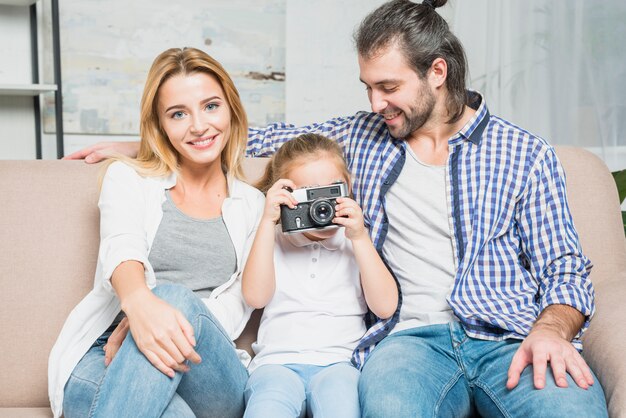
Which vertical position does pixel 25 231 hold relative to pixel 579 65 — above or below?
below

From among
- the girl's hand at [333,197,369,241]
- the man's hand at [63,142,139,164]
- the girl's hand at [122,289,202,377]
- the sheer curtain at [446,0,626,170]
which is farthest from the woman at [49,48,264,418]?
the sheer curtain at [446,0,626,170]

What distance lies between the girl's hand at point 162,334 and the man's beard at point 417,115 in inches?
25.7

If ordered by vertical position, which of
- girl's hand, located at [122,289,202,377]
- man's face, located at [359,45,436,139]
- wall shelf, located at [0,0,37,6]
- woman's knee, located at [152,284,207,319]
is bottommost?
girl's hand, located at [122,289,202,377]

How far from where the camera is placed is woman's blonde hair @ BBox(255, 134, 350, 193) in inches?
61.8

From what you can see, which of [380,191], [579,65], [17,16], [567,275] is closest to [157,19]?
[17,16]

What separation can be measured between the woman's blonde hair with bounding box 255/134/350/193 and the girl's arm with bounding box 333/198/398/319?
153 mm

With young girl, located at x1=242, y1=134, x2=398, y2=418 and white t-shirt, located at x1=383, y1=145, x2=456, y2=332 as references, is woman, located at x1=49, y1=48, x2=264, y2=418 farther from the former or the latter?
white t-shirt, located at x1=383, y1=145, x2=456, y2=332

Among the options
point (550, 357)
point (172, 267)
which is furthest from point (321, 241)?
point (550, 357)

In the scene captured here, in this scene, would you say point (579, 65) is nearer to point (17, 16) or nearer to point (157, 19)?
point (157, 19)

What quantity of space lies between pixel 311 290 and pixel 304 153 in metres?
0.29

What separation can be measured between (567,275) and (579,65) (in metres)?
1.07

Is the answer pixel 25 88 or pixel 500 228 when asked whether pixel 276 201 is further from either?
pixel 25 88

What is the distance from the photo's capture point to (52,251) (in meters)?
1.60

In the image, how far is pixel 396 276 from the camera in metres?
1.56
